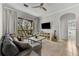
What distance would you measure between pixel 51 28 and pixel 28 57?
0.61 m

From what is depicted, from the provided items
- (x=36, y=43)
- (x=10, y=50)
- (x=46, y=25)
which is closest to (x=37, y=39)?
(x=36, y=43)

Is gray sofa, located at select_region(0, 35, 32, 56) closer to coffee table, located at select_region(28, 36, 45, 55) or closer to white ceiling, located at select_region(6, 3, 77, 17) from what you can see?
coffee table, located at select_region(28, 36, 45, 55)

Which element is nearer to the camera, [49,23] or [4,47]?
[4,47]

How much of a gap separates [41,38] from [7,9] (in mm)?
708

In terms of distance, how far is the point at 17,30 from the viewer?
1.57 meters

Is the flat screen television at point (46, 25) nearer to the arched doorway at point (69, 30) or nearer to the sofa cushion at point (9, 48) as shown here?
the arched doorway at point (69, 30)

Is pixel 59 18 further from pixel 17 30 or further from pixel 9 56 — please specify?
pixel 9 56

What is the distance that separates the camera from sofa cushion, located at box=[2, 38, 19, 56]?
150cm

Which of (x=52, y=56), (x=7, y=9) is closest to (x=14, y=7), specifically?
(x=7, y=9)

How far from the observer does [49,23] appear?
1.62 m

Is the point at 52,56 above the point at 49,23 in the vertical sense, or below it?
below

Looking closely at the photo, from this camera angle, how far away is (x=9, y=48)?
1500 mm

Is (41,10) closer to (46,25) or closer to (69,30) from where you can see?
(46,25)

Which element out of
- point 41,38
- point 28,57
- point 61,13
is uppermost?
point 61,13
